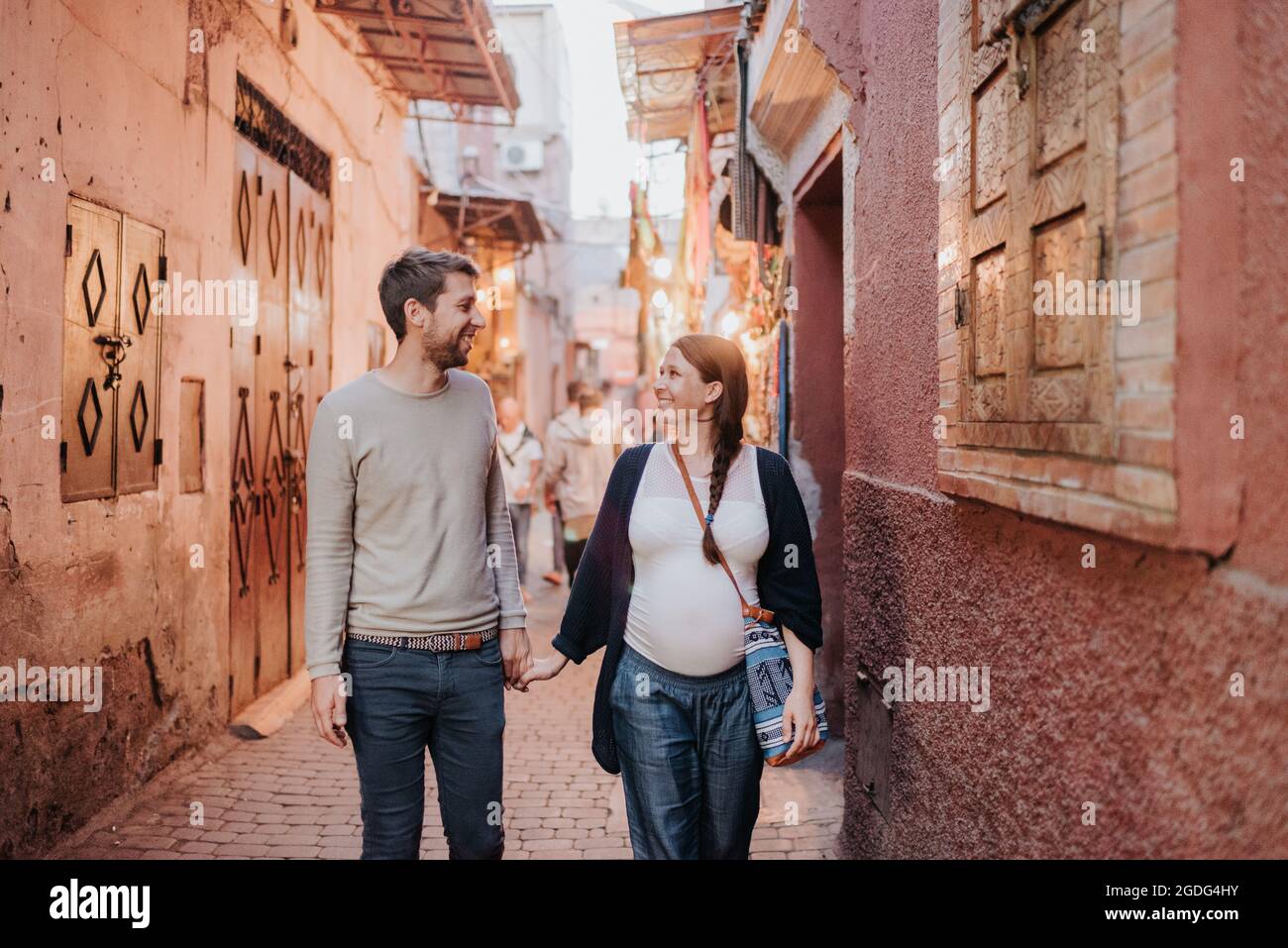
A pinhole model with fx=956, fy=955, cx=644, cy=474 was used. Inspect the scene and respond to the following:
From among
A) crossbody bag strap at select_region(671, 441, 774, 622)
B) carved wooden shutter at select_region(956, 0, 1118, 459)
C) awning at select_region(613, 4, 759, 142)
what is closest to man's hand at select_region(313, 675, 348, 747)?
crossbody bag strap at select_region(671, 441, 774, 622)

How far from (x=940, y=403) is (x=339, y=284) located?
22.1 feet

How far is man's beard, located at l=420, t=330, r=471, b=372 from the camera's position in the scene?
2809 millimetres

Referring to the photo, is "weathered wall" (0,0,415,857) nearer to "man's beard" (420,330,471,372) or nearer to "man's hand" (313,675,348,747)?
"man's hand" (313,675,348,747)

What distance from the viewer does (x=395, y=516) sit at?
2.75m

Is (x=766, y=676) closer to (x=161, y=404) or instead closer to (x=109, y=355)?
(x=109, y=355)

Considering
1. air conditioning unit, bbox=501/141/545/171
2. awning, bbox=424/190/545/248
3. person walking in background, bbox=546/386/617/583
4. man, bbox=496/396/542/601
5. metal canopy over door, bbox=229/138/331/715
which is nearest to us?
metal canopy over door, bbox=229/138/331/715

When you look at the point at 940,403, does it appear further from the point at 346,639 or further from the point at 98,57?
the point at 98,57

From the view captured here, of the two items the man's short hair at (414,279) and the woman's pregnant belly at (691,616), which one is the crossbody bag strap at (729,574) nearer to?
the woman's pregnant belly at (691,616)

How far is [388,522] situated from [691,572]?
88 centimetres

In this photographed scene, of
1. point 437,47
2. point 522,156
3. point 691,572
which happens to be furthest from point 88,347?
point 522,156

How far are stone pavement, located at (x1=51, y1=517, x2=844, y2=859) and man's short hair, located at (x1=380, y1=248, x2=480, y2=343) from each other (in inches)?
95.3

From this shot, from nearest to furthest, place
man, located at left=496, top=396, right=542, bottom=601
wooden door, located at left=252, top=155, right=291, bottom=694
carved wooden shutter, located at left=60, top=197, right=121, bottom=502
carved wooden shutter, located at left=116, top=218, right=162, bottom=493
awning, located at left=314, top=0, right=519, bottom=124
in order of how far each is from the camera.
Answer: carved wooden shutter, located at left=60, top=197, right=121, bottom=502 → carved wooden shutter, located at left=116, top=218, right=162, bottom=493 → wooden door, located at left=252, top=155, right=291, bottom=694 → awning, located at left=314, top=0, right=519, bottom=124 → man, located at left=496, top=396, right=542, bottom=601

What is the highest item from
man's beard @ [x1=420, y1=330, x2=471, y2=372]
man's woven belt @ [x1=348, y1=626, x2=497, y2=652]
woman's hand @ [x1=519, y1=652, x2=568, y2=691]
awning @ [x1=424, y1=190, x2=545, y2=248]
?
awning @ [x1=424, y1=190, x2=545, y2=248]
